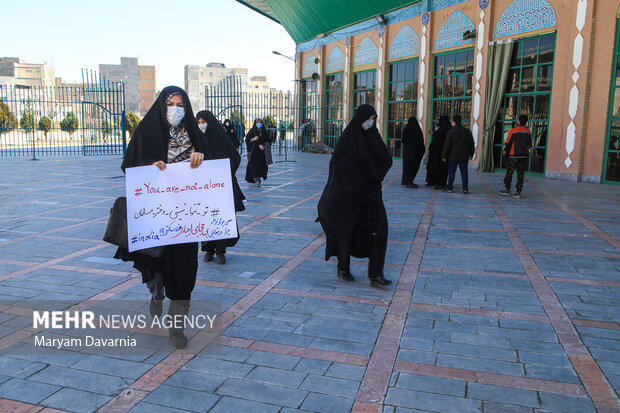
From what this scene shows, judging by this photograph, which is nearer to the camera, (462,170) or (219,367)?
(219,367)

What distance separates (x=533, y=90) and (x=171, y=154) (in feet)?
41.5

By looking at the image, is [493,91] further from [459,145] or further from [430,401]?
[430,401]

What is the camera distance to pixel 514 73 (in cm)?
1415

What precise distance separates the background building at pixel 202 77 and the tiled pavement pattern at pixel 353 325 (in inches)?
3293

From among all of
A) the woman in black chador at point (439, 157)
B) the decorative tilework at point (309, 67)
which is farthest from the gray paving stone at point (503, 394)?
the decorative tilework at point (309, 67)

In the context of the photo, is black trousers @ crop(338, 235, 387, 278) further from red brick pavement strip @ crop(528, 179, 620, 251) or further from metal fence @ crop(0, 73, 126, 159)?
metal fence @ crop(0, 73, 126, 159)

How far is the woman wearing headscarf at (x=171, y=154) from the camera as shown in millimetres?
3141

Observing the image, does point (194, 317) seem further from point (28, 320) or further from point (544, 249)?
point (544, 249)

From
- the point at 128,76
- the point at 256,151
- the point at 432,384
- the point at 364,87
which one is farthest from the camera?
the point at 128,76

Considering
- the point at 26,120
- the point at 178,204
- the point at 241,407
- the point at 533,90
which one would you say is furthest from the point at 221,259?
the point at 26,120

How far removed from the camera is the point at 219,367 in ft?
9.51

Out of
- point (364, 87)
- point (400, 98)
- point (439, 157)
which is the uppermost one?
point (364, 87)

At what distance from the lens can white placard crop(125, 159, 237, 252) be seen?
3.03 metres

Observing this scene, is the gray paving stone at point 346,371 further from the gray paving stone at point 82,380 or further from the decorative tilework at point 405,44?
the decorative tilework at point 405,44
